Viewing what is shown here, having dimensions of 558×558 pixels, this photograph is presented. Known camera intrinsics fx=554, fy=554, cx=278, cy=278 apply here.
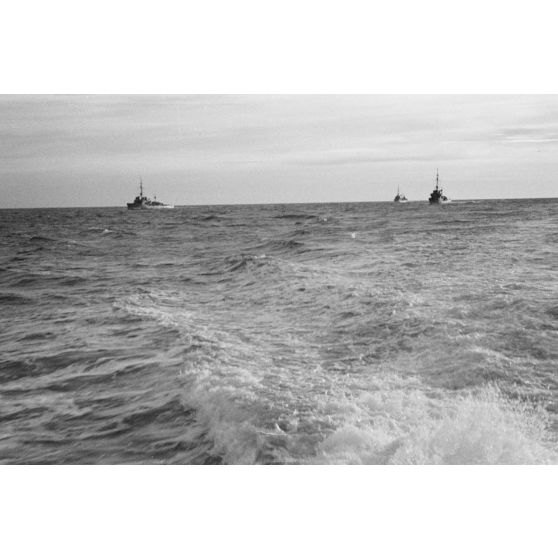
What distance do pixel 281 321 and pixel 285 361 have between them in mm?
1172

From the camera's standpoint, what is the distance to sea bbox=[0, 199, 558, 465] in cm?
273

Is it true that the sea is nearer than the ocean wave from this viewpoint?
No

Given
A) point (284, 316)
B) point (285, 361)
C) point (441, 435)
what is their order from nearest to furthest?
1. point (441, 435)
2. point (285, 361)
3. point (284, 316)

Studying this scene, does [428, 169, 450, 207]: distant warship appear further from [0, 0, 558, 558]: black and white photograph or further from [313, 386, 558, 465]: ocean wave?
[313, 386, 558, 465]: ocean wave

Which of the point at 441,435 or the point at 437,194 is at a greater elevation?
the point at 437,194

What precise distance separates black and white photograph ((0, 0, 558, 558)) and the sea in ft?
0.06

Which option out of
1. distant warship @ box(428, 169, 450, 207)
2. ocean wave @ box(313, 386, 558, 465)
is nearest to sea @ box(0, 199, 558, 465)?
ocean wave @ box(313, 386, 558, 465)

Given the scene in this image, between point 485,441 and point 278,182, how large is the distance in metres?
2.68

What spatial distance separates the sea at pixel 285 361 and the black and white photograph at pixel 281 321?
0.06 ft

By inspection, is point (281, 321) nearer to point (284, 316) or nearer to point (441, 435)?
point (284, 316)

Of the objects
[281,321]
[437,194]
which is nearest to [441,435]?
[281,321]

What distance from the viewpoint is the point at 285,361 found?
12.5ft
